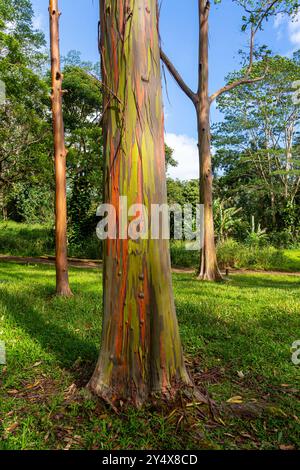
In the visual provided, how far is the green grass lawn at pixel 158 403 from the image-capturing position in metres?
2.10

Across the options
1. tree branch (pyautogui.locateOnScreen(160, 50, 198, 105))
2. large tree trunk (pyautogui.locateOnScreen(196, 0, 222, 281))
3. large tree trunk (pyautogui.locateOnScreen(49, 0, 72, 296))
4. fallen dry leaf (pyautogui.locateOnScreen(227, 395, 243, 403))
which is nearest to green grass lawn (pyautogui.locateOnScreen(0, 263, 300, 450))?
fallen dry leaf (pyautogui.locateOnScreen(227, 395, 243, 403))

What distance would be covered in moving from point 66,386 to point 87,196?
15309 millimetres

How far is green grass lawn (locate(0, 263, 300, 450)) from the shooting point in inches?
82.5

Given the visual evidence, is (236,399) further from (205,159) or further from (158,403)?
(205,159)

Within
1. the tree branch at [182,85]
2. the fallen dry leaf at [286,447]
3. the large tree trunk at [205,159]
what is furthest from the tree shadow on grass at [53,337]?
the tree branch at [182,85]

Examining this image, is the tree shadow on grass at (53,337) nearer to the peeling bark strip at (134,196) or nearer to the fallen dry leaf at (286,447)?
the peeling bark strip at (134,196)

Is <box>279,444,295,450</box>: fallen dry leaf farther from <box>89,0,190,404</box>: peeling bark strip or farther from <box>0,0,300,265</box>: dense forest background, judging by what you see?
<box>0,0,300,265</box>: dense forest background

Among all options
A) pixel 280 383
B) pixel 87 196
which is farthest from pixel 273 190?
pixel 280 383

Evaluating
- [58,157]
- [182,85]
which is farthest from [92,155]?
[58,157]

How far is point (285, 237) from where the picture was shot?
19.2 meters

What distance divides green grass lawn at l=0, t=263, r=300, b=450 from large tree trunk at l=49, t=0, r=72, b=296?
85 cm

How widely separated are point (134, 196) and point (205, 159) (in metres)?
6.93

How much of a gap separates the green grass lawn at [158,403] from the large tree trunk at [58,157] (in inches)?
33.5

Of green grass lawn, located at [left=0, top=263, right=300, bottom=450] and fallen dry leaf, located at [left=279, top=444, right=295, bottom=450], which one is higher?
green grass lawn, located at [left=0, top=263, right=300, bottom=450]
